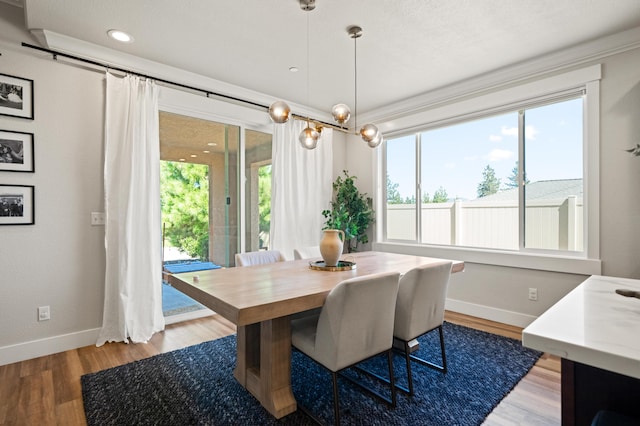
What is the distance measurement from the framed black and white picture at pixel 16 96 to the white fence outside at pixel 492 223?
4083 millimetres

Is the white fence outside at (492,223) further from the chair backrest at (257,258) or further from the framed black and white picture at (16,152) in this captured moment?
the framed black and white picture at (16,152)

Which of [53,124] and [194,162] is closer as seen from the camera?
[53,124]

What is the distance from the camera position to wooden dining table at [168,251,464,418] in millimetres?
1502

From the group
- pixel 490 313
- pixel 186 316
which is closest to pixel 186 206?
pixel 186 316

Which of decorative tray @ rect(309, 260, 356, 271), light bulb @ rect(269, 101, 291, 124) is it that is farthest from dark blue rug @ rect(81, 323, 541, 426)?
light bulb @ rect(269, 101, 291, 124)

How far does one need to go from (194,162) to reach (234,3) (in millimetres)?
1876

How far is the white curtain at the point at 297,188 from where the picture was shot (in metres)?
4.17

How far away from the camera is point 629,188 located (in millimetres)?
2707

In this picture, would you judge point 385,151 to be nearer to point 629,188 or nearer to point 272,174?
point 272,174

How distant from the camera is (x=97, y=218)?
2.91 meters

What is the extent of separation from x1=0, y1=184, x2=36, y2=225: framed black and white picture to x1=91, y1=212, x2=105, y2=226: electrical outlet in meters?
0.40

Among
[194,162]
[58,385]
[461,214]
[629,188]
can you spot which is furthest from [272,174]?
[629,188]

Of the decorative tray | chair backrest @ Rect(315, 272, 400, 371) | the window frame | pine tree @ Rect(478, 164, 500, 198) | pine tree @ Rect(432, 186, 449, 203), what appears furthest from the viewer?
pine tree @ Rect(432, 186, 449, 203)

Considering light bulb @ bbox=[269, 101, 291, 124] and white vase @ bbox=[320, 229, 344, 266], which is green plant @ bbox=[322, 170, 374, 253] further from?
light bulb @ bbox=[269, 101, 291, 124]
